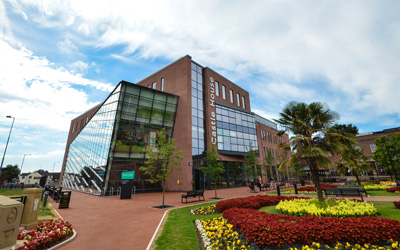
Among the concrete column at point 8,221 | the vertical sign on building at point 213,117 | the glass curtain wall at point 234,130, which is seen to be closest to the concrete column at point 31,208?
the concrete column at point 8,221

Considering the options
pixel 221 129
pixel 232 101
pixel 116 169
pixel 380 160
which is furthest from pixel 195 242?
pixel 380 160

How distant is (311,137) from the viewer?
11055 mm

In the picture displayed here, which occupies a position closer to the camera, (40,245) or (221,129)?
(40,245)

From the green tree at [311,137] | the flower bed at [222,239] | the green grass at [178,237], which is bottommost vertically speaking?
the green grass at [178,237]

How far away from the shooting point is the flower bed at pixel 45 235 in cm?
551

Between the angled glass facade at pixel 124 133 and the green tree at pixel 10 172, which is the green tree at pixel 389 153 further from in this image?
the green tree at pixel 10 172

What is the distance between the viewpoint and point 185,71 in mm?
30656

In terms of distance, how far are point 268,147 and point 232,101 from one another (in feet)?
65.7

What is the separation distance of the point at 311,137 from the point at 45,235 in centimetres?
1342

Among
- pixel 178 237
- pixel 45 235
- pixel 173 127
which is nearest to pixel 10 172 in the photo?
pixel 173 127

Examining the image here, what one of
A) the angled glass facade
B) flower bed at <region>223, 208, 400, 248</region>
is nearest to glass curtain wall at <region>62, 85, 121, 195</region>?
the angled glass facade

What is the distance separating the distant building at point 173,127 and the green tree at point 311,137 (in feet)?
57.5

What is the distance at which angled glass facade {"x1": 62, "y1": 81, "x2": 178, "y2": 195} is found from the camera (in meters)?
23.3

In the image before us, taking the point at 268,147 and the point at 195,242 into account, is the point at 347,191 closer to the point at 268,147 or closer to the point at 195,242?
the point at 195,242
